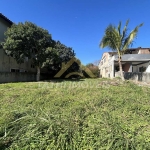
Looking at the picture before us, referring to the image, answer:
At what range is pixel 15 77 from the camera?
12906 mm

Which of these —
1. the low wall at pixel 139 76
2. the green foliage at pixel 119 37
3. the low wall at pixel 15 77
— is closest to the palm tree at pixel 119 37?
the green foliage at pixel 119 37

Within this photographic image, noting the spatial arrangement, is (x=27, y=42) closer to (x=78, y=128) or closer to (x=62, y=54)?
(x=62, y=54)

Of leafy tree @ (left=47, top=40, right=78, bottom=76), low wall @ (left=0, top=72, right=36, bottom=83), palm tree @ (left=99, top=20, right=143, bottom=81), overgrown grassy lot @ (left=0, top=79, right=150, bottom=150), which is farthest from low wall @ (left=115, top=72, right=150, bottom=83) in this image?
low wall @ (left=0, top=72, right=36, bottom=83)

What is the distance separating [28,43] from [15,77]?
428cm

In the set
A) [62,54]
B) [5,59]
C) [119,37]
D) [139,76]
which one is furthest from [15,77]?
[139,76]

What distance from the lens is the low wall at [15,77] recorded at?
1167 centimetres

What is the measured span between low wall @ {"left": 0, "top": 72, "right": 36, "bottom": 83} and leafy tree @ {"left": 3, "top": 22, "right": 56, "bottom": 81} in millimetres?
2016

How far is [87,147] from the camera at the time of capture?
2652 millimetres

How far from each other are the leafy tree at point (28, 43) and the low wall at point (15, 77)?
6.61ft

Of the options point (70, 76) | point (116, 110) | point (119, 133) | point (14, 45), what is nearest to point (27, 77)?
point (14, 45)

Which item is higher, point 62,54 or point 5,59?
point 62,54

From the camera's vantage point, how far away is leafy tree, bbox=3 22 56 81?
36.2ft

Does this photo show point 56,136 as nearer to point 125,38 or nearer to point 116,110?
point 116,110

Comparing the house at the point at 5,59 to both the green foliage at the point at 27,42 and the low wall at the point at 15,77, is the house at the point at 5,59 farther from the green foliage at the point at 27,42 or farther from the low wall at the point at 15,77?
the green foliage at the point at 27,42
